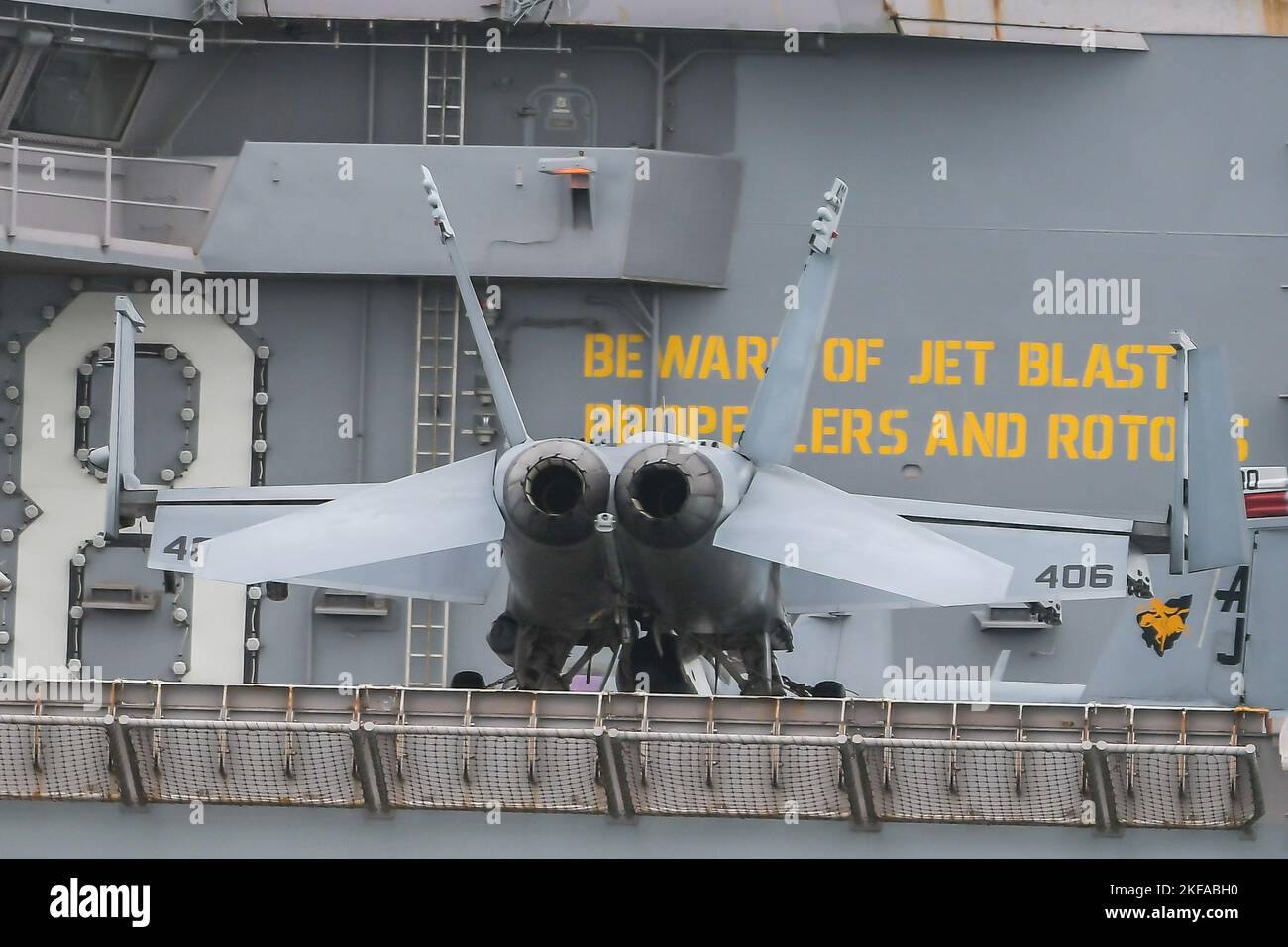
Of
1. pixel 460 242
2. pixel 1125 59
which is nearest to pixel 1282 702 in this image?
pixel 1125 59

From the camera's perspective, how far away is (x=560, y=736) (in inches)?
362

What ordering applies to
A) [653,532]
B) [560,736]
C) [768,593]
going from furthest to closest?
[768,593]
[653,532]
[560,736]

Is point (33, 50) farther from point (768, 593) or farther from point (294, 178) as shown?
point (768, 593)

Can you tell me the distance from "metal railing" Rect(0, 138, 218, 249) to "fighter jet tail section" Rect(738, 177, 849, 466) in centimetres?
605

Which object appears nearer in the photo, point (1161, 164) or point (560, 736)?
point (560, 736)

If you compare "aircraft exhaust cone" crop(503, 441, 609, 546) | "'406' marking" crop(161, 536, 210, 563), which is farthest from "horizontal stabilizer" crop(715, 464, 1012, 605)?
"'406' marking" crop(161, 536, 210, 563)

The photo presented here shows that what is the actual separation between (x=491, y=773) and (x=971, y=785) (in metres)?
2.17

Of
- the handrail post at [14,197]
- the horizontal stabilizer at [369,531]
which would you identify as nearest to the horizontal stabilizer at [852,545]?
the horizontal stabilizer at [369,531]

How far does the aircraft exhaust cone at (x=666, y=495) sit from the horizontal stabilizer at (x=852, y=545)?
22cm

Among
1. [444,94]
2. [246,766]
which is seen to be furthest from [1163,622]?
[246,766]

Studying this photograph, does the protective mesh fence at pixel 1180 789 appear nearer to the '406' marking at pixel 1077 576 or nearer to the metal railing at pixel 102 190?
the '406' marking at pixel 1077 576

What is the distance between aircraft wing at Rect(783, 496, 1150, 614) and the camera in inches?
455

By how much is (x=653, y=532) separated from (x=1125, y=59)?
26.1ft

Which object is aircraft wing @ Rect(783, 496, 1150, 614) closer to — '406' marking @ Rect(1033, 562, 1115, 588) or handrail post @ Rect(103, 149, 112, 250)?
'406' marking @ Rect(1033, 562, 1115, 588)
